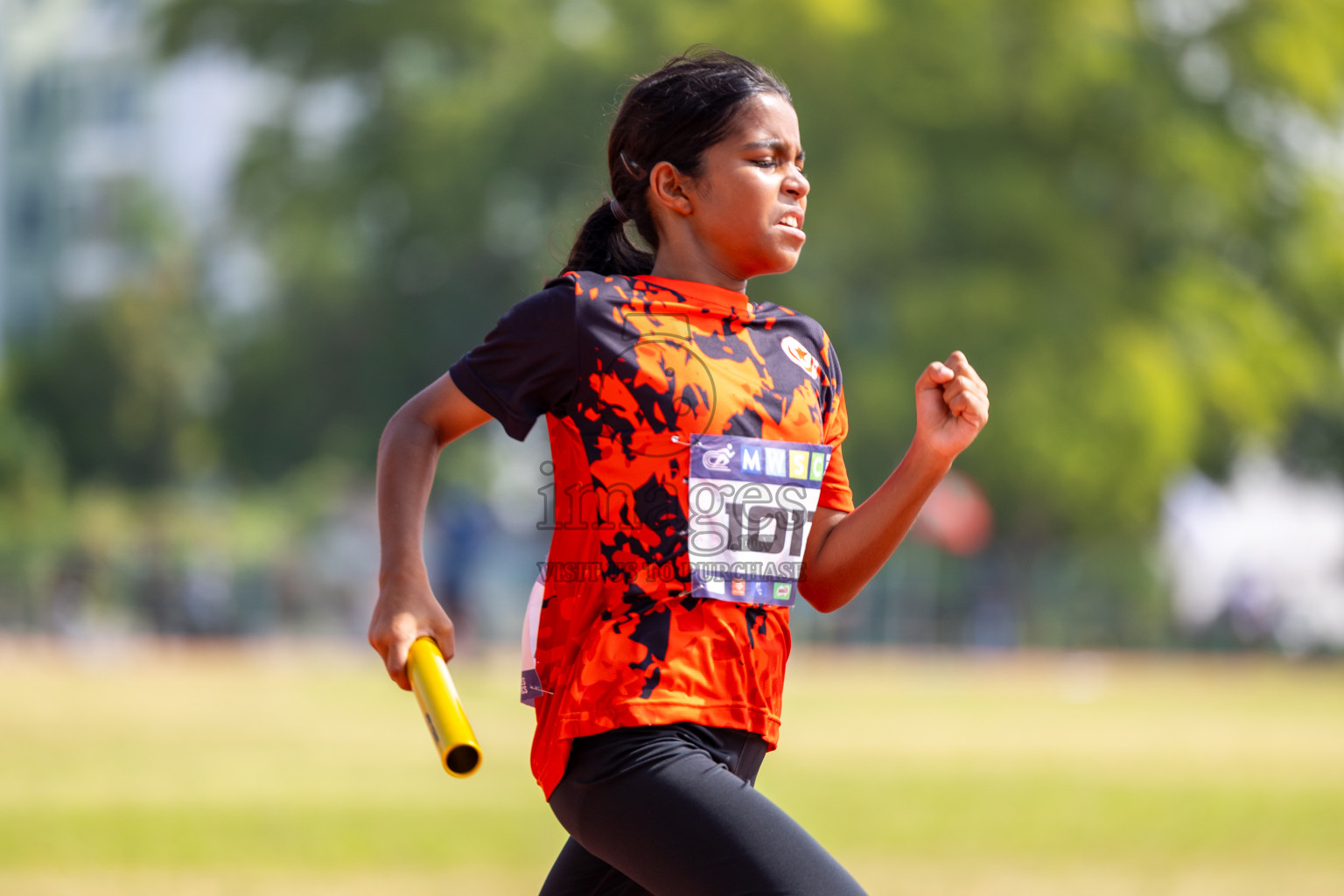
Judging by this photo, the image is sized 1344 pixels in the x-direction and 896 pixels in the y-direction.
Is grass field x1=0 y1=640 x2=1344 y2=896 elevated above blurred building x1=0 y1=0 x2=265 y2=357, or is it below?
below

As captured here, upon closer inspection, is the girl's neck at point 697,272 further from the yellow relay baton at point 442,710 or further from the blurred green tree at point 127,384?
the blurred green tree at point 127,384

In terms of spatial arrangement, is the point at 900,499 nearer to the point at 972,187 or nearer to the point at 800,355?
the point at 800,355

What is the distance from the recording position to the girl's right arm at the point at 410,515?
2.41 m

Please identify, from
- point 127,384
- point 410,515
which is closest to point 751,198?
point 410,515

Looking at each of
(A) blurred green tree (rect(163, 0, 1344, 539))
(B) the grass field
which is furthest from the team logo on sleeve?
(A) blurred green tree (rect(163, 0, 1344, 539))

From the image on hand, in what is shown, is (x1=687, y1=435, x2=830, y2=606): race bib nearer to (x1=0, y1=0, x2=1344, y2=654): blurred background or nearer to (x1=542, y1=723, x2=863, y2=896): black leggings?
(x1=542, y1=723, x2=863, y2=896): black leggings

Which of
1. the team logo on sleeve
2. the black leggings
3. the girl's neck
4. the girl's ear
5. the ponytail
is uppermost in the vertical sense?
the girl's ear

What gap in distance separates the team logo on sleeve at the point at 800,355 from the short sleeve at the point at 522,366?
38 centimetres

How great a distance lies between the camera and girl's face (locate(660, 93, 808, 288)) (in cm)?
286

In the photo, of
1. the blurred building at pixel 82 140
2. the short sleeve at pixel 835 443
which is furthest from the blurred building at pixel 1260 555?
the short sleeve at pixel 835 443

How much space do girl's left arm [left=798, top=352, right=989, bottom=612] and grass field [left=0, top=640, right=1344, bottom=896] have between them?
400cm

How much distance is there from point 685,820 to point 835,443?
79 centimetres

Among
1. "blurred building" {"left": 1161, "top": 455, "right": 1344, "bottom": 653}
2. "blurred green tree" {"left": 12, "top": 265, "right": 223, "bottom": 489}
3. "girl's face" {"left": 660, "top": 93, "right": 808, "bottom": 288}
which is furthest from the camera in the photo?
"blurred green tree" {"left": 12, "top": 265, "right": 223, "bottom": 489}

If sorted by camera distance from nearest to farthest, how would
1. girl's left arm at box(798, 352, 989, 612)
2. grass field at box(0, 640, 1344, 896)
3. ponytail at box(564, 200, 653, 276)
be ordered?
girl's left arm at box(798, 352, 989, 612), ponytail at box(564, 200, 653, 276), grass field at box(0, 640, 1344, 896)
